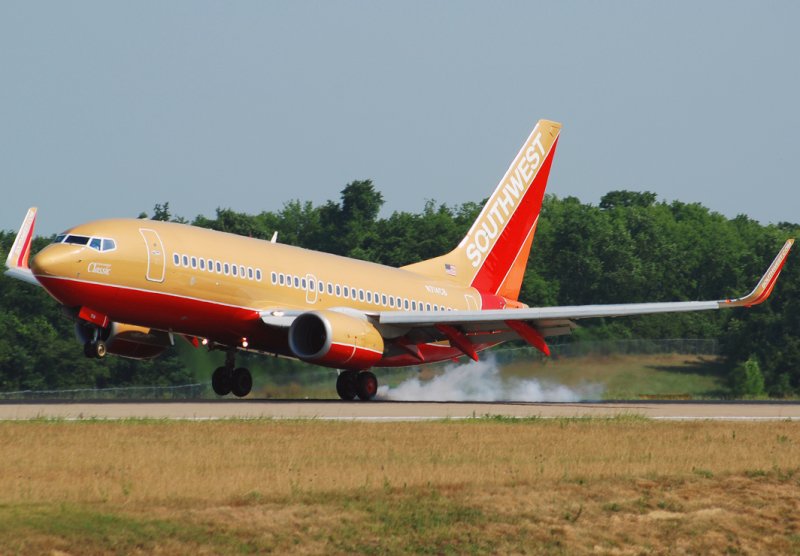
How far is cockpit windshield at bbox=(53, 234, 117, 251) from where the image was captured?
103 feet

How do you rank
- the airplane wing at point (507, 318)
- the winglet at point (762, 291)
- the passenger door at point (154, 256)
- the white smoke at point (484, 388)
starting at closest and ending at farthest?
the passenger door at point (154, 256) → the winglet at point (762, 291) → the airplane wing at point (507, 318) → the white smoke at point (484, 388)

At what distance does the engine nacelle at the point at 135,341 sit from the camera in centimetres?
3588

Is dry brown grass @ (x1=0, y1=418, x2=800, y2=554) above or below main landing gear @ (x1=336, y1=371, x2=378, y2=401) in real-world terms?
below

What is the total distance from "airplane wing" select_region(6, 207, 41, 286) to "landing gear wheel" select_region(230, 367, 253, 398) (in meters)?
6.03

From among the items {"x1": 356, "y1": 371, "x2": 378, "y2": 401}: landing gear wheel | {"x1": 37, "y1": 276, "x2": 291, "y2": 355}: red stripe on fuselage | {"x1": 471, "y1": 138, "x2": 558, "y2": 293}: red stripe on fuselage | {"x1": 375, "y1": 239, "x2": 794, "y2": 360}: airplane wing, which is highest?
{"x1": 471, "y1": 138, "x2": 558, "y2": 293}: red stripe on fuselage

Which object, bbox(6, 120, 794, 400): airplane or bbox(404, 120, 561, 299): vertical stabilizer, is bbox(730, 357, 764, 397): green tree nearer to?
bbox(404, 120, 561, 299): vertical stabilizer

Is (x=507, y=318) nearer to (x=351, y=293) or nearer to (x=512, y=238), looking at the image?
(x=351, y=293)

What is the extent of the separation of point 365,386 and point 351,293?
2550 millimetres

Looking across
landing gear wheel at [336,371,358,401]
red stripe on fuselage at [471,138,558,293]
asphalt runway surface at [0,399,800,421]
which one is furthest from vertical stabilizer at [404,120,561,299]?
asphalt runway surface at [0,399,800,421]

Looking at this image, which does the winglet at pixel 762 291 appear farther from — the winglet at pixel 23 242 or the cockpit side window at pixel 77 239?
the winglet at pixel 23 242

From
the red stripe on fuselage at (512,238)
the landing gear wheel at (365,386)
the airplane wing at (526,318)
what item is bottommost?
the landing gear wheel at (365,386)

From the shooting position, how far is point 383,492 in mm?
18594

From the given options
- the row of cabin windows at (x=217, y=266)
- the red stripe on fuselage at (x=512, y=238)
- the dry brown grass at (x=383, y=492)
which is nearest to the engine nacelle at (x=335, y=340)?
the row of cabin windows at (x=217, y=266)

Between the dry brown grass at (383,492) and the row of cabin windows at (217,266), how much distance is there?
28.1 feet
